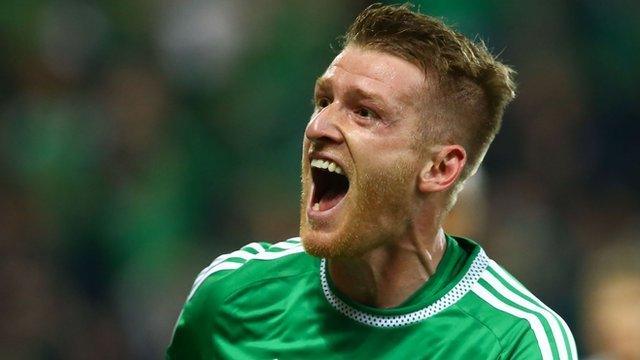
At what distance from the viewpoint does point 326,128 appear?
314cm

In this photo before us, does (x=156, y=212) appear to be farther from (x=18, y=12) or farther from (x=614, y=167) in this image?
(x=614, y=167)

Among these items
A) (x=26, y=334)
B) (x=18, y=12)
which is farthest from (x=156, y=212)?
(x=18, y=12)

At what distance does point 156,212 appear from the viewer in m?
6.12

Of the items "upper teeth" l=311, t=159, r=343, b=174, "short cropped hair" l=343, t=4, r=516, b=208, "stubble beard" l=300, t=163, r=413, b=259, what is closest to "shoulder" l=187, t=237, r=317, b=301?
"stubble beard" l=300, t=163, r=413, b=259

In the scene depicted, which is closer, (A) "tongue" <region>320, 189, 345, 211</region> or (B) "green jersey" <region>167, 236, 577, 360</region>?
(B) "green jersey" <region>167, 236, 577, 360</region>

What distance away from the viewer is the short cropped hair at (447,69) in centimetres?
321

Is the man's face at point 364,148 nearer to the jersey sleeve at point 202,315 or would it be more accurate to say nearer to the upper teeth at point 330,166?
the upper teeth at point 330,166

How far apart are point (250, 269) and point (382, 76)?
701mm

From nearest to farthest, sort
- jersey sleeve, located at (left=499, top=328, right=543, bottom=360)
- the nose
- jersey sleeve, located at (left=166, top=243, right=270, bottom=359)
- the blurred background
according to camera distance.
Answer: jersey sleeve, located at (left=499, top=328, right=543, bottom=360)
the nose
jersey sleeve, located at (left=166, top=243, right=270, bottom=359)
the blurred background

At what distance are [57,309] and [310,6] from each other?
2.22m

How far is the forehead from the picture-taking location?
10.4ft

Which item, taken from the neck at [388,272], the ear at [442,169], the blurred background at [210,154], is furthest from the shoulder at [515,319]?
the blurred background at [210,154]

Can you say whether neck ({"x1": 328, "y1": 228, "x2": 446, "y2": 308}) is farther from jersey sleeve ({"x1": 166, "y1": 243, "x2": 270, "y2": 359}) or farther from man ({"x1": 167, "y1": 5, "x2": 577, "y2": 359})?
jersey sleeve ({"x1": 166, "y1": 243, "x2": 270, "y2": 359})

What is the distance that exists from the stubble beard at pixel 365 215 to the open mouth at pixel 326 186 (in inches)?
1.9
